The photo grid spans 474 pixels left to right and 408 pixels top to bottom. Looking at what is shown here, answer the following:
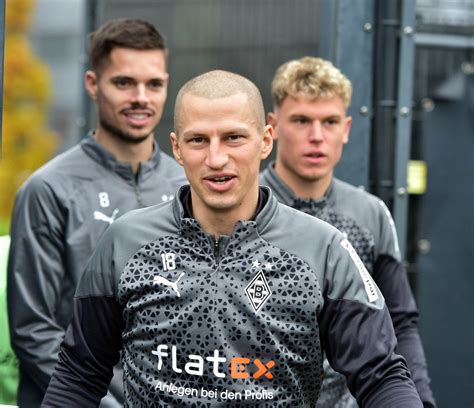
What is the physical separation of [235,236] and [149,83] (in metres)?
1.62

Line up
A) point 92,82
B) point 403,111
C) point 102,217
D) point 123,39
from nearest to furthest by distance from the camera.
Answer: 1. point 102,217
2. point 123,39
3. point 92,82
4. point 403,111

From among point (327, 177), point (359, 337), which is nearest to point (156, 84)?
point (327, 177)

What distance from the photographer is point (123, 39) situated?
15.5 feet

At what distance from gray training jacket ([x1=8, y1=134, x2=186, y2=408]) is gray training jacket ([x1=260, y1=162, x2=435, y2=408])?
73 centimetres

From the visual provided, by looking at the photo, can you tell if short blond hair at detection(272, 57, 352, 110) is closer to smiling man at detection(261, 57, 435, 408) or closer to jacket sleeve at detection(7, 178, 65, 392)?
smiling man at detection(261, 57, 435, 408)

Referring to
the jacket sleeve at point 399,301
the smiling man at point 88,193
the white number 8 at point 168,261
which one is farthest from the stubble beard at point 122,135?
the white number 8 at point 168,261

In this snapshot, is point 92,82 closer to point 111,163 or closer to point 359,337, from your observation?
point 111,163

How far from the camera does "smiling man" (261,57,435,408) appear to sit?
4.49m

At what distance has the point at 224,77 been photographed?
330 centimetres

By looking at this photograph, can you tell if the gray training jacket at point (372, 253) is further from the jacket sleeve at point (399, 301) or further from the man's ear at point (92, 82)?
the man's ear at point (92, 82)

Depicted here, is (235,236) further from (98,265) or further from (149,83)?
(149,83)

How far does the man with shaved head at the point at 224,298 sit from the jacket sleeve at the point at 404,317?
107 centimetres

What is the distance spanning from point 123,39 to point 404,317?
165 centimetres

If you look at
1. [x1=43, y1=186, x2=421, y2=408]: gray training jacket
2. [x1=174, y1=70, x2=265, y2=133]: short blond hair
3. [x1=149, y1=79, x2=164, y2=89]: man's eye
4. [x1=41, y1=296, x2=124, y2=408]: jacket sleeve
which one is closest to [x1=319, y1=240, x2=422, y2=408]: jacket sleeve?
[x1=43, y1=186, x2=421, y2=408]: gray training jacket
